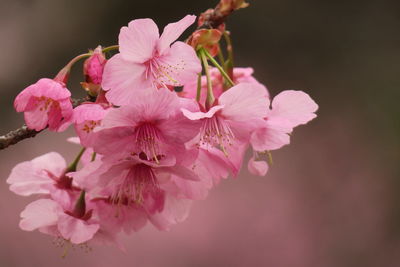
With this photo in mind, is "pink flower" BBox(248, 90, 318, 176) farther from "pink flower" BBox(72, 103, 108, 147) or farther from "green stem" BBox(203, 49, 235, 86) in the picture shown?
"pink flower" BBox(72, 103, 108, 147)

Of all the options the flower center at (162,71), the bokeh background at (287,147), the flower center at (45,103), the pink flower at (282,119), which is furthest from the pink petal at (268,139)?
the bokeh background at (287,147)

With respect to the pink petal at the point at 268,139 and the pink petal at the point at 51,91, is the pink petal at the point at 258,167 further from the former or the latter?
the pink petal at the point at 51,91

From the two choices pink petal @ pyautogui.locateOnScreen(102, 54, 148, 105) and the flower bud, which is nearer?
pink petal @ pyautogui.locateOnScreen(102, 54, 148, 105)

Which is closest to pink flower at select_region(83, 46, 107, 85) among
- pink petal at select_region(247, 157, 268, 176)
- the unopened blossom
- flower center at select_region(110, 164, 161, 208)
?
Result: the unopened blossom

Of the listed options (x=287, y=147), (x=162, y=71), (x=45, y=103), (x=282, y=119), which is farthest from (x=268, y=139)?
(x=287, y=147)

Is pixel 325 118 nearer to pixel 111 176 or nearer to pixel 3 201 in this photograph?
pixel 3 201

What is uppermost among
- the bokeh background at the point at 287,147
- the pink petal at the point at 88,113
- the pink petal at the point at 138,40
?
the pink petal at the point at 138,40

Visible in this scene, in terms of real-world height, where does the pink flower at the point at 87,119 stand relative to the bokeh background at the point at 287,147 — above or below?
above

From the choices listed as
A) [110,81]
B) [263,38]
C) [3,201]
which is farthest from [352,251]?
[110,81]
